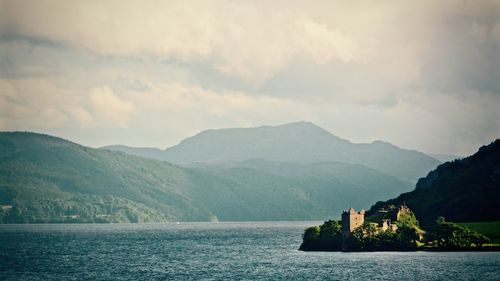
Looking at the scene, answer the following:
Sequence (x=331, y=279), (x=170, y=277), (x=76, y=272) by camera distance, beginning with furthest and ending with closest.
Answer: (x=76, y=272), (x=170, y=277), (x=331, y=279)

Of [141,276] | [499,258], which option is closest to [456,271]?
[499,258]

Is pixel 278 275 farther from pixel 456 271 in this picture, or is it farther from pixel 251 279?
pixel 456 271

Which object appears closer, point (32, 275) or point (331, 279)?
point (331, 279)

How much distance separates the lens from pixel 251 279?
169375 millimetres

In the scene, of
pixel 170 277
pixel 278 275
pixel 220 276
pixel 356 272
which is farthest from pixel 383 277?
pixel 170 277

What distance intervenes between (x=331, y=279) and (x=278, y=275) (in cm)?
1747

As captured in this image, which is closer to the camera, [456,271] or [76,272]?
[456,271]

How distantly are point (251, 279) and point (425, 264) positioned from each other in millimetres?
49733

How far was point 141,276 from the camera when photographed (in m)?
177

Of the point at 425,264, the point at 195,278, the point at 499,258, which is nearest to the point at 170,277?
the point at 195,278

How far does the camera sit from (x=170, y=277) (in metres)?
174

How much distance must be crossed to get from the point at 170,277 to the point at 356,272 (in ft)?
146

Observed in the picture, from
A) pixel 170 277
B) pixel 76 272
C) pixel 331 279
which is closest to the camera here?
pixel 331 279

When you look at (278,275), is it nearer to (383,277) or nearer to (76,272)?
(383,277)
